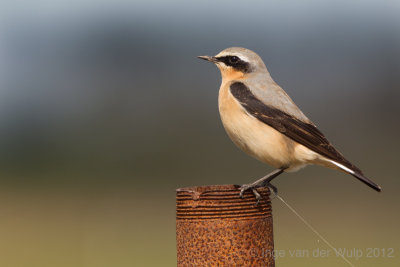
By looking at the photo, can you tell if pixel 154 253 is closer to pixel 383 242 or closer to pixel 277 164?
pixel 383 242

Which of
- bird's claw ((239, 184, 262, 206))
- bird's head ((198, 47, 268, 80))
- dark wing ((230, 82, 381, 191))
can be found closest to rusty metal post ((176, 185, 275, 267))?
bird's claw ((239, 184, 262, 206))

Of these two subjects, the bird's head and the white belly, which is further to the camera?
the bird's head

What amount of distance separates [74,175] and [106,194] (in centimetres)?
205

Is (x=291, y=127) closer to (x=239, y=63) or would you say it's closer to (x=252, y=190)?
(x=239, y=63)

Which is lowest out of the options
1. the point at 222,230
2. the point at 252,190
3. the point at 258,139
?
the point at 222,230

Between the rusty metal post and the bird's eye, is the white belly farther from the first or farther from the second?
the rusty metal post

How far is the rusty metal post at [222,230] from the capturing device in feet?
13.5

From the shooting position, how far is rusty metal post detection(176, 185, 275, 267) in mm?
4129

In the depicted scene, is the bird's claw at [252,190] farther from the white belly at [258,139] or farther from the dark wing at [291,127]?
the dark wing at [291,127]

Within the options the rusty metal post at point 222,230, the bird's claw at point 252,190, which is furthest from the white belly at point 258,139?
the rusty metal post at point 222,230

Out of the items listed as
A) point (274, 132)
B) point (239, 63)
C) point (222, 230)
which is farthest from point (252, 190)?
point (239, 63)

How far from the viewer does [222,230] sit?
4.14 metres

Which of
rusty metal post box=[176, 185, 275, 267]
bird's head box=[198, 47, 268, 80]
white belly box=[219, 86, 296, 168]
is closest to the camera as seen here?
rusty metal post box=[176, 185, 275, 267]

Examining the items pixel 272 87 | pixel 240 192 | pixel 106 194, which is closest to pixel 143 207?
pixel 106 194
